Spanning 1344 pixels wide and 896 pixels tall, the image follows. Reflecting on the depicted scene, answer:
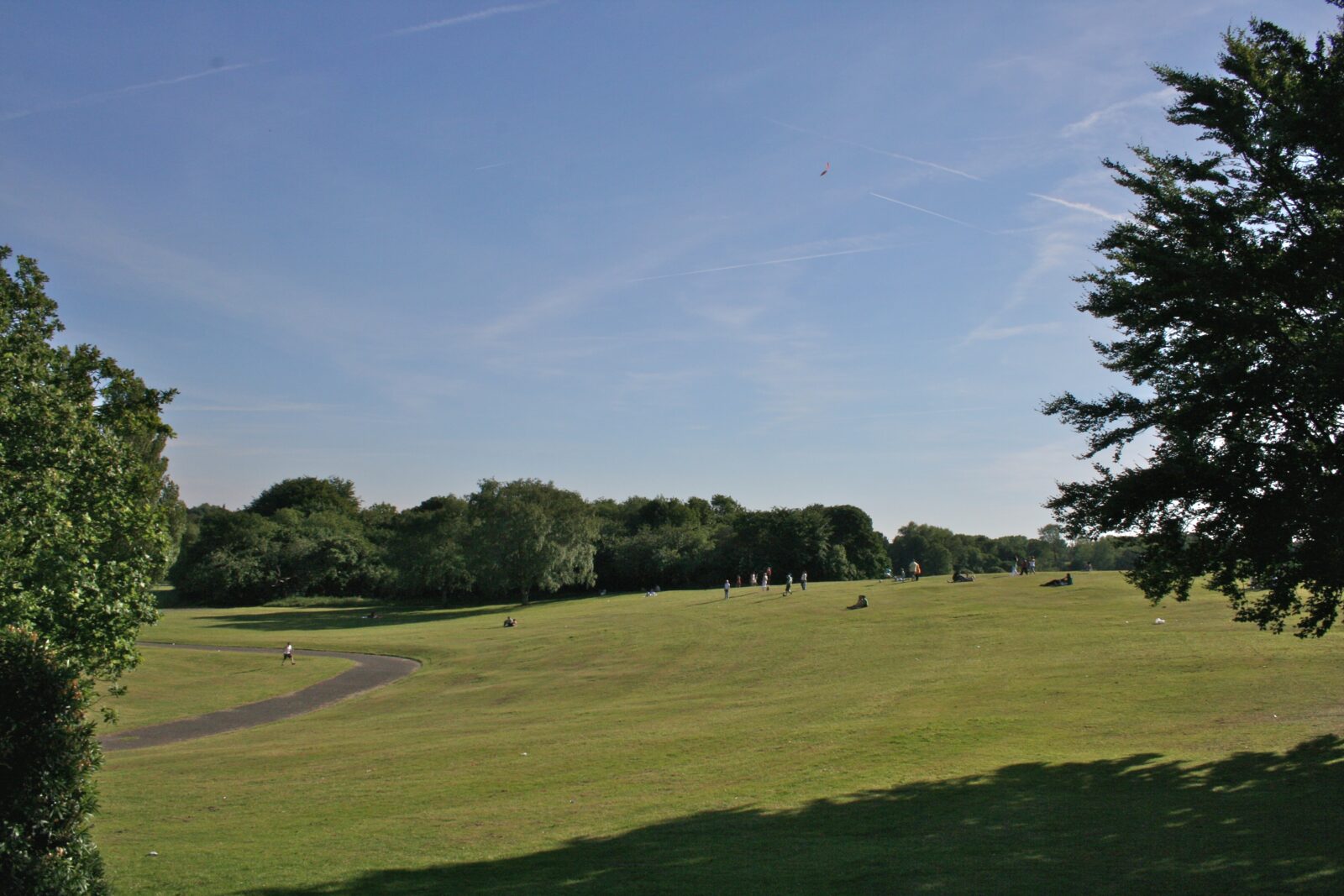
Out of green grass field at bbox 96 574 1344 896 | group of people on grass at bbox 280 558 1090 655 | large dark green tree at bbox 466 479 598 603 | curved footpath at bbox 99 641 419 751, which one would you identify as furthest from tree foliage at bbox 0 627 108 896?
large dark green tree at bbox 466 479 598 603

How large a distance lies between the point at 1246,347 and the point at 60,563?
2279 centimetres

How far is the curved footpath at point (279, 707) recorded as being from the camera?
107 feet

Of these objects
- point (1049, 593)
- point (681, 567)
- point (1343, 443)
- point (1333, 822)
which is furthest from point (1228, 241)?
point (681, 567)

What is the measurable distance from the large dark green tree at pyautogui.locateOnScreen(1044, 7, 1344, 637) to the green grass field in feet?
13.7

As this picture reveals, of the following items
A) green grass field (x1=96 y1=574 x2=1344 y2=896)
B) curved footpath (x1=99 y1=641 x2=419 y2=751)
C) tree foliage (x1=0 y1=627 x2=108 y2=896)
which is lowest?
curved footpath (x1=99 y1=641 x2=419 y2=751)

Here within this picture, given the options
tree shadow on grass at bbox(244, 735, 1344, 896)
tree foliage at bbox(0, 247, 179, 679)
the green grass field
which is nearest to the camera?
tree shadow on grass at bbox(244, 735, 1344, 896)

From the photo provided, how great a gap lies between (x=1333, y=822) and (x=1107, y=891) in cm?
477

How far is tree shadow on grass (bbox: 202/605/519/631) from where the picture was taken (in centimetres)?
7850

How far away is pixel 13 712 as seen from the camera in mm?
9453

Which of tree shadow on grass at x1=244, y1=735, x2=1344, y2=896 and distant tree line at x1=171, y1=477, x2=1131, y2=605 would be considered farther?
distant tree line at x1=171, y1=477, x2=1131, y2=605

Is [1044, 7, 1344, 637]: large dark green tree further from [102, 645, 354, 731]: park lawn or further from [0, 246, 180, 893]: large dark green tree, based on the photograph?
[102, 645, 354, 731]: park lawn

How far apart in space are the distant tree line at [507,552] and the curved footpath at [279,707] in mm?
35853

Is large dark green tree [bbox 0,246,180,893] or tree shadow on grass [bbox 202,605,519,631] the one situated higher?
large dark green tree [bbox 0,246,180,893]

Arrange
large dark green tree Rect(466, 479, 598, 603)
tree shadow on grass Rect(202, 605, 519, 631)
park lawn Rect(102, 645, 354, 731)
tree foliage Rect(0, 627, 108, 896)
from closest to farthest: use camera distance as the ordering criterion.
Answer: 1. tree foliage Rect(0, 627, 108, 896)
2. park lawn Rect(102, 645, 354, 731)
3. tree shadow on grass Rect(202, 605, 519, 631)
4. large dark green tree Rect(466, 479, 598, 603)
